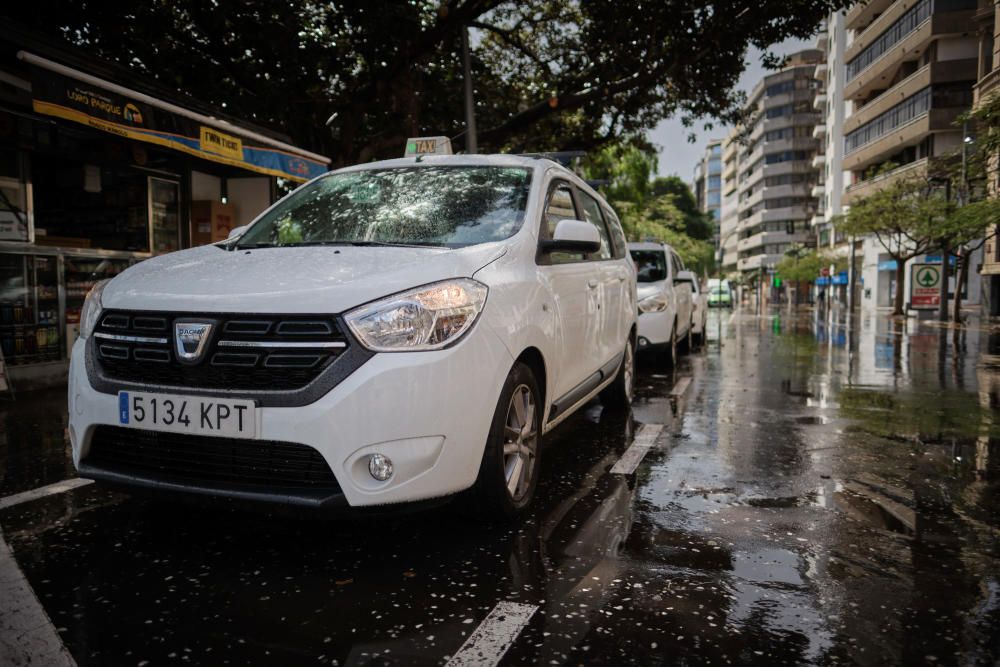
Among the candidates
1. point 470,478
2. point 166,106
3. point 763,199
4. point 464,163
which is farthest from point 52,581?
point 763,199

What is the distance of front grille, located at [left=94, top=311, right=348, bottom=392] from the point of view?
2863 mm

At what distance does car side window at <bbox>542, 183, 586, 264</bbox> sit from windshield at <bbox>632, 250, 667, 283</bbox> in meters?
5.90

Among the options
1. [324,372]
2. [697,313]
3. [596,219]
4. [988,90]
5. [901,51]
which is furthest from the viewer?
[901,51]

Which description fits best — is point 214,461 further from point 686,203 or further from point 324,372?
point 686,203

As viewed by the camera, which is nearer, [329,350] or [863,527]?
[329,350]

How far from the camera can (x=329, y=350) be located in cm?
286

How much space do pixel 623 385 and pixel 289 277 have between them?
3947 mm

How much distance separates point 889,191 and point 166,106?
1245 inches

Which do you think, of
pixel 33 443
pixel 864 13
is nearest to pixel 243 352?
pixel 33 443

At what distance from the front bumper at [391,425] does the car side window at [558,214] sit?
1.21 m

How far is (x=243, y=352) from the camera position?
291 cm

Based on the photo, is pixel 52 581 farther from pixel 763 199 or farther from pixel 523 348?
pixel 763 199

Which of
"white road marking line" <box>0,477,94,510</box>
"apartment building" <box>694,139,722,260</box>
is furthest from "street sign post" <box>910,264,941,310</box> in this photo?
"apartment building" <box>694,139,722,260</box>

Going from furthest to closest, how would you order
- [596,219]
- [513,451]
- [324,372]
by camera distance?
[596,219] < [513,451] < [324,372]
